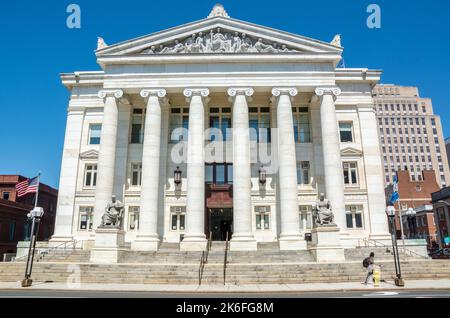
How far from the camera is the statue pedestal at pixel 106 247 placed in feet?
88.8

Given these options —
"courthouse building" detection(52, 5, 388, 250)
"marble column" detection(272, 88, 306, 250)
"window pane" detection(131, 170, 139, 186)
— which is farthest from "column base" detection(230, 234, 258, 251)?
"window pane" detection(131, 170, 139, 186)

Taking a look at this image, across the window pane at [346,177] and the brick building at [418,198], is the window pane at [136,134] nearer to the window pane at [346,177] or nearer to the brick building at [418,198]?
the window pane at [346,177]

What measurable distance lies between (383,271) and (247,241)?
38.5ft

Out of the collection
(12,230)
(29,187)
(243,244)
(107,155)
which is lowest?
(243,244)

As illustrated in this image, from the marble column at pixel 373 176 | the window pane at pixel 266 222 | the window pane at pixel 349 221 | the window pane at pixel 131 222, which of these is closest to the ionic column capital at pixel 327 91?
the marble column at pixel 373 176

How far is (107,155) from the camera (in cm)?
3350

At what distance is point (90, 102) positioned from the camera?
39.5 metres

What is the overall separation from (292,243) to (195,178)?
33.0ft

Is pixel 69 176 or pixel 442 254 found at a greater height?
pixel 69 176

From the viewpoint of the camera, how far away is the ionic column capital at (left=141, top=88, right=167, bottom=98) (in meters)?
34.6

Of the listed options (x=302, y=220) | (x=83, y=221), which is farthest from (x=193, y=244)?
(x=83, y=221)

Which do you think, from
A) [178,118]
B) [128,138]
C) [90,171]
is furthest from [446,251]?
[90,171]

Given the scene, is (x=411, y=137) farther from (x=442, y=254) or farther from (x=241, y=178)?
(x=241, y=178)
